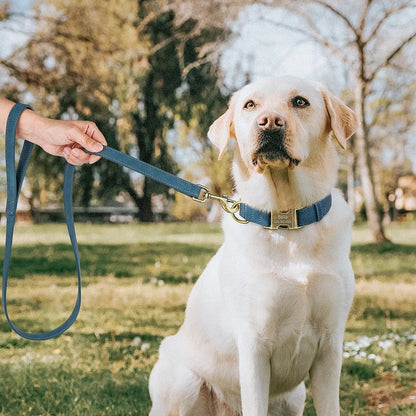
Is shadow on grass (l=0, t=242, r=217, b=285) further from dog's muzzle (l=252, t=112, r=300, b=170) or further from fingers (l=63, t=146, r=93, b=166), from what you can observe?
dog's muzzle (l=252, t=112, r=300, b=170)

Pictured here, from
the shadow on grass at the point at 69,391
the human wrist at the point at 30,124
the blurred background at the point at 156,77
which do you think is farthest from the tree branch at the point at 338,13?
the human wrist at the point at 30,124

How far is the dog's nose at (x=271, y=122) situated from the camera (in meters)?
2.22

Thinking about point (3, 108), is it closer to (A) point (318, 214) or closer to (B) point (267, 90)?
(B) point (267, 90)

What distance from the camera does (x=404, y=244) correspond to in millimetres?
11359

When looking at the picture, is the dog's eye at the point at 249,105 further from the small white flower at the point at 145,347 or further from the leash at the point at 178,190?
the small white flower at the point at 145,347

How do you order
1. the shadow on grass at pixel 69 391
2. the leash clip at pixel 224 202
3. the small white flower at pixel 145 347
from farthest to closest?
the small white flower at pixel 145 347 < the shadow on grass at pixel 69 391 < the leash clip at pixel 224 202

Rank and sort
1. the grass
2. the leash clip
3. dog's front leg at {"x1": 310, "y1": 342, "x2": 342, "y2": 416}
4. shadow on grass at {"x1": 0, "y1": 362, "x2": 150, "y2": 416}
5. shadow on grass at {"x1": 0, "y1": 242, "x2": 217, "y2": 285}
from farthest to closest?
shadow on grass at {"x1": 0, "y1": 242, "x2": 217, "y2": 285} < the grass < shadow on grass at {"x1": 0, "y1": 362, "x2": 150, "y2": 416} < the leash clip < dog's front leg at {"x1": 310, "y1": 342, "x2": 342, "y2": 416}

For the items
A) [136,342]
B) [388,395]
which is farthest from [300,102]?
[136,342]

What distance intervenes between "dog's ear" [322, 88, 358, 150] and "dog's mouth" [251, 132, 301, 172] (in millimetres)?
225

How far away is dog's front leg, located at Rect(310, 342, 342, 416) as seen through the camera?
2.37m

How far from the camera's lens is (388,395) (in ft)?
12.1

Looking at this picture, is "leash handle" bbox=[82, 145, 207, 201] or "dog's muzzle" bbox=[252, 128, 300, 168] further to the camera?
"leash handle" bbox=[82, 145, 207, 201]

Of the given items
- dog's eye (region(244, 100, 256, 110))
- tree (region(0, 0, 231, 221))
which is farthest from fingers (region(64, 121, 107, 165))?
tree (region(0, 0, 231, 221))

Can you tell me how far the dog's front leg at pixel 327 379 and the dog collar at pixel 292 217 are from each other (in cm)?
52
